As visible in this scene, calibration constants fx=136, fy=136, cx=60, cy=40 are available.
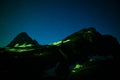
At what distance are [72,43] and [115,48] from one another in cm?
1566

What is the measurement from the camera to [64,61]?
32.1m

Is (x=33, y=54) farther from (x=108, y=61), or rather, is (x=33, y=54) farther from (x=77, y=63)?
(x=108, y=61)

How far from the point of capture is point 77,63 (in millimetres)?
33938

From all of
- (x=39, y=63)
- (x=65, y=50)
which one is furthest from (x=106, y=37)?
(x=39, y=63)

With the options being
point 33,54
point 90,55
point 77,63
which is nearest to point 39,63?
point 33,54

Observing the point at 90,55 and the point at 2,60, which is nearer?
the point at 2,60

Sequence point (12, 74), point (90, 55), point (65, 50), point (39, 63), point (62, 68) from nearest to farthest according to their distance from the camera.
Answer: point (12, 74) → point (39, 63) → point (62, 68) → point (65, 50) → point (90, 55)

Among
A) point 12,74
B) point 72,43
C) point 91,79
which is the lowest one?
point 91,79

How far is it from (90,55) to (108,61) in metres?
6.17

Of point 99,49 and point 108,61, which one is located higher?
point 99,49

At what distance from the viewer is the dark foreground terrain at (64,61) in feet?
83.8

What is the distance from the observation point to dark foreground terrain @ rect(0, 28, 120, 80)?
1006 inches

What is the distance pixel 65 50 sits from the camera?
33156 mm

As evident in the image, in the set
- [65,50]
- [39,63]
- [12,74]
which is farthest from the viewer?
[65,50]
